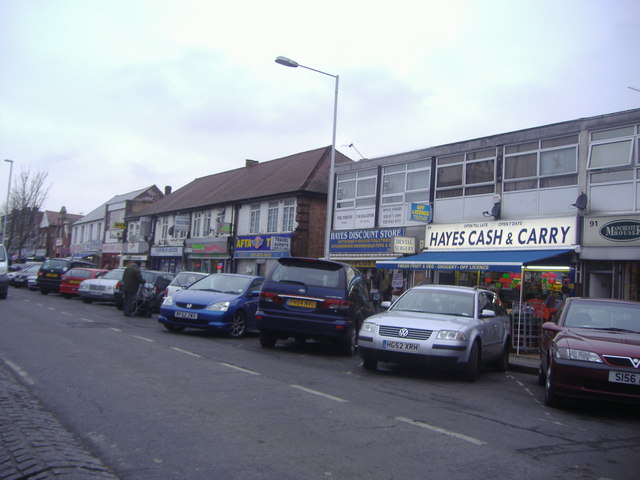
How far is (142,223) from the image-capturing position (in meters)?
49.0

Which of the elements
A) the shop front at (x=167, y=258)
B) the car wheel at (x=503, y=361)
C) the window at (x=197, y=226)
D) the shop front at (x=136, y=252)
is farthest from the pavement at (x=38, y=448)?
the shop front at (x=136, y=252)

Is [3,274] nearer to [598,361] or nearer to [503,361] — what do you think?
[503,361]

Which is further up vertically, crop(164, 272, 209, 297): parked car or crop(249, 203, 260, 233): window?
crop(249, 203, 260, 233): window

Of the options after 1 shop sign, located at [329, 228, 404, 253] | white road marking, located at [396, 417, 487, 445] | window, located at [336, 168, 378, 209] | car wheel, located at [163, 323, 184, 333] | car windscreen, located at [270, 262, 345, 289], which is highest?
window, located at [336, 168, 378, 209]

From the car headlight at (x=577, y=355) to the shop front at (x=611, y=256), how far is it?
34.2ft

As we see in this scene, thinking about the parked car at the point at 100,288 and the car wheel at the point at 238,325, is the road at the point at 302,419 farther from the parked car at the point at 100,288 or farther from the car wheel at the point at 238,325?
the parked car at the point at 100,288

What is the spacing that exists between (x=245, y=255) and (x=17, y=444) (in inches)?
1194

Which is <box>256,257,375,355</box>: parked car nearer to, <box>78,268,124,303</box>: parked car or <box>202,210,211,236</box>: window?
<box>78,268,124,303</box>: parked car

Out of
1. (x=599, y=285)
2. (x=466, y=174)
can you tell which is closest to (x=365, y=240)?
(x=466, y=174)

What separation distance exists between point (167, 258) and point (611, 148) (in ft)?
114

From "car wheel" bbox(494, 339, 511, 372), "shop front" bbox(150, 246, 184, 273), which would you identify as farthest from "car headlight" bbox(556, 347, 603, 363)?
"shop front" bbox(150, 246, 184, 273)

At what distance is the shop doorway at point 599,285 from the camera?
57.3 ft

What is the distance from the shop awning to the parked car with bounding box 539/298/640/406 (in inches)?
290

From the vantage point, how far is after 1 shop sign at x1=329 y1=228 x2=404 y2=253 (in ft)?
80.6
